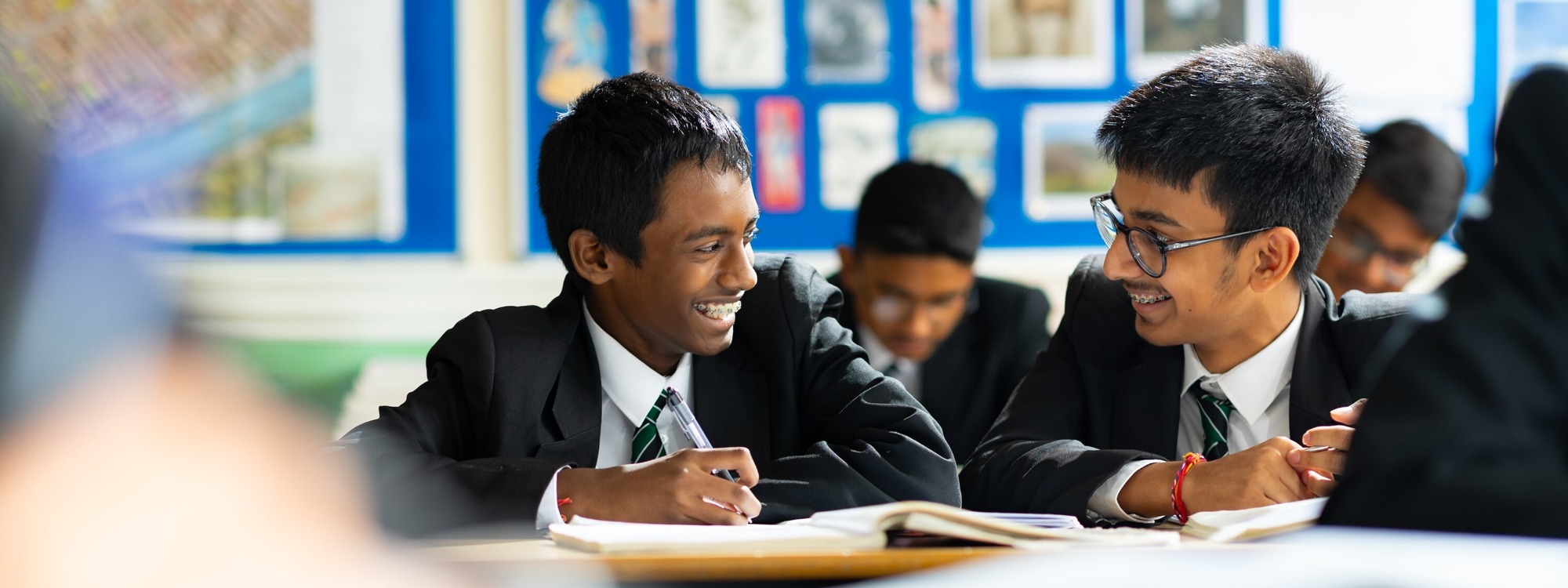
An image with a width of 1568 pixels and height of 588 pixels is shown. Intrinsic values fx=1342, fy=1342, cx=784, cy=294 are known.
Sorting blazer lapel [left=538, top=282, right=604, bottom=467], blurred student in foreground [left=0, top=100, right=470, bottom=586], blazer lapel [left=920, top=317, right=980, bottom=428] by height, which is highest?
blurred student in foreground [left=0, top=100, right=470, bottom=586]

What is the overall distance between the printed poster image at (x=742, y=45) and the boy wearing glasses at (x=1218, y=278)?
5.83ft

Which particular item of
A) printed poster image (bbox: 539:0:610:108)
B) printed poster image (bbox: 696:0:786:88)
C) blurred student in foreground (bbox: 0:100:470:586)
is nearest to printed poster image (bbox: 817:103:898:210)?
printed poster image (bbox: 696:0:786:88)

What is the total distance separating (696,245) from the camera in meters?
1.89

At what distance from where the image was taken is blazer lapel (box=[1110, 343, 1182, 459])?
1858mm

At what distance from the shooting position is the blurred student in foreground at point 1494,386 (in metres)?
0.85

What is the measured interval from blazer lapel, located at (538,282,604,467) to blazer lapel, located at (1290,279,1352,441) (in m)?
0.93

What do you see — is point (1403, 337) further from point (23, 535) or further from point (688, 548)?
point (23, 535)

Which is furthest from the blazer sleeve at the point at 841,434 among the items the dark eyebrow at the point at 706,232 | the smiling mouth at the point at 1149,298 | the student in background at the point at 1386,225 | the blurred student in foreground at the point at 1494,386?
the student in background at the point at 1386,225

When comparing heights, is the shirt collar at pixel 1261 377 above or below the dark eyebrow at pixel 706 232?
below

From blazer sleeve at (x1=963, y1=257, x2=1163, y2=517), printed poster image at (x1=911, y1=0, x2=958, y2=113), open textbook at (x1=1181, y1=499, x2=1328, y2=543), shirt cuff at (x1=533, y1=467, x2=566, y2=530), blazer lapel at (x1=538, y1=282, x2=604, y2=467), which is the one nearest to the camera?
open textbook at (x1=1181, y1=499, x2=1328, y2=543)

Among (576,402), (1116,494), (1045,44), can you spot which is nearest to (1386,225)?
(1045,44)

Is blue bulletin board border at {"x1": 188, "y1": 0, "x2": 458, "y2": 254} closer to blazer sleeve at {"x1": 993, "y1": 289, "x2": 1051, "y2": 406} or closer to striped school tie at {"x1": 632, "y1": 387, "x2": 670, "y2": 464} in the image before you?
blazer sleeve at {"x1": 993, "y1": 289, "x2": 1051, "y2": 406}

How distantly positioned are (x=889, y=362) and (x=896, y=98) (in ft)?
2.78

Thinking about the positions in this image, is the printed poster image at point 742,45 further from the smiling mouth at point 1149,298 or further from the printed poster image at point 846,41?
the smiling mouth at point 1149,298
